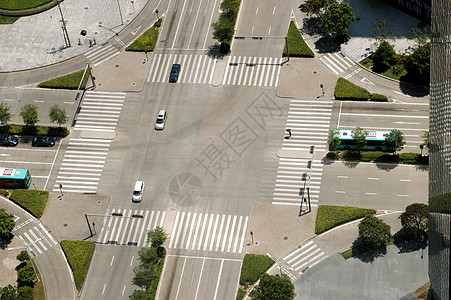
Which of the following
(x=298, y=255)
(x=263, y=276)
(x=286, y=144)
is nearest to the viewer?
(x=263, y=276)

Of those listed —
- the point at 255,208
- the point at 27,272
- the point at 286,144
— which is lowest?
the point at 27,272

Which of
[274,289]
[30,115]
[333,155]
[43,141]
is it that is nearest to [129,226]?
[43,141]

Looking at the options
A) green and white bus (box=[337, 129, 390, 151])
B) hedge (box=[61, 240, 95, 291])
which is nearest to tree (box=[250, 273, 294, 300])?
hedge (box=[61, 240, 95, 291])

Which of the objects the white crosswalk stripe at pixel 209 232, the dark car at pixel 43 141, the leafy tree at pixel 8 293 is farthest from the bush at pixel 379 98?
the leafy tree at pixel 8 293

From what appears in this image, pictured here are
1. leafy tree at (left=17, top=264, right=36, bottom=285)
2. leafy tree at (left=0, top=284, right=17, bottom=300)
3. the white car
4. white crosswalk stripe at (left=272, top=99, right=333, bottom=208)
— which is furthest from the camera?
the white car

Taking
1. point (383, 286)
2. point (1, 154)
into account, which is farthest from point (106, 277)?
point (383, 286)

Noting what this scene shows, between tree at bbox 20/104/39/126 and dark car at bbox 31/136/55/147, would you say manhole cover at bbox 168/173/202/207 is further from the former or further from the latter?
tree at bbox 20/104/39/126

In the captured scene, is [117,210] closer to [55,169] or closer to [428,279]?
[55,169]
